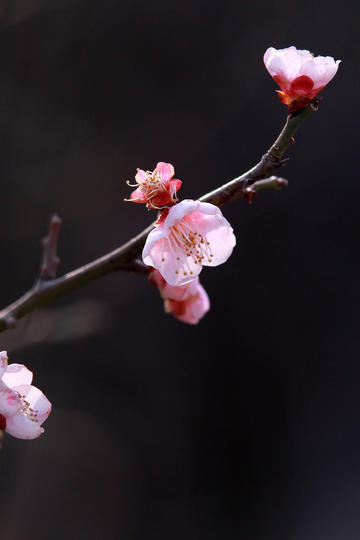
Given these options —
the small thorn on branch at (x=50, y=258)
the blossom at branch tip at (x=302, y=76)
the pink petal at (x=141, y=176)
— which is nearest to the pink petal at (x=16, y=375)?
the small thorn on branch at (x=50, y=258)

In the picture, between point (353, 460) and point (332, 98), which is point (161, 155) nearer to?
point (332, 98)

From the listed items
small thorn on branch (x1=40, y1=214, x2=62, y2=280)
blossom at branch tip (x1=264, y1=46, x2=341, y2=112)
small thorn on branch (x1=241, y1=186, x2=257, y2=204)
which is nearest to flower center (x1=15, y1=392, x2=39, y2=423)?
small thorn on branch (x1=40, y1=214, x2=62, y2=280)

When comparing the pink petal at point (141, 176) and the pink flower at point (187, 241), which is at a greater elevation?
the pink petal at point (141, 176)

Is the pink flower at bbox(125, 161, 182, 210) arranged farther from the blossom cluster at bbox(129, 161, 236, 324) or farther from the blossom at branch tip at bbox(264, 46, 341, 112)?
the blossom at branch tip at bbox(264, 46, 341, 112)

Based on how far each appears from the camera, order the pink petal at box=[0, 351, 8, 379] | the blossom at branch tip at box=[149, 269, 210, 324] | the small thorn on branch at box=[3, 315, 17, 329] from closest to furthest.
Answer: the pink petal at box=[0, 351, 8, 379] → the small thorn on branch at box=[3, 315, 17, 329] → the blossom at branch tip at box=[149, 269, 210, 324]

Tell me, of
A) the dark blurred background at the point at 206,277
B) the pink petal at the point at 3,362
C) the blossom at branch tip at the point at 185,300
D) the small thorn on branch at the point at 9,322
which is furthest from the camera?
the dark blurred background at the point at 206,277

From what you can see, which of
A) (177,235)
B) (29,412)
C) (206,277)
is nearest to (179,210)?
(177,235)

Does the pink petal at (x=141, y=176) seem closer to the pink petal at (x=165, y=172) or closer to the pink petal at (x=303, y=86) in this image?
the pink petal at (x=165, y=172)
